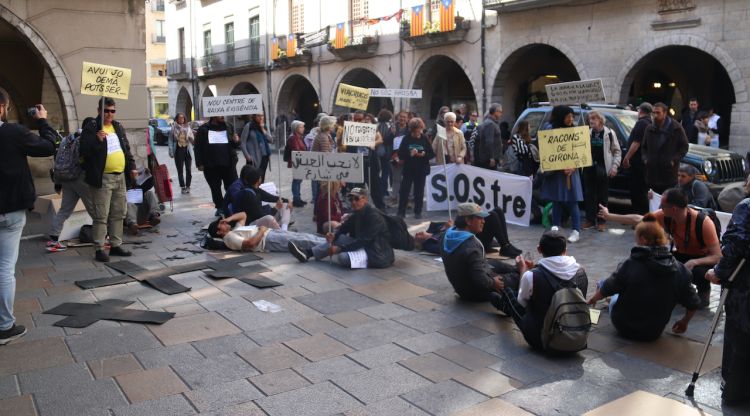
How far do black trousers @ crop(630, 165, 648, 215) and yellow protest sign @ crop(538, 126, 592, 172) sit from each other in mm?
1489

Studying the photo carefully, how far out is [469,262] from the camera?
234 inches

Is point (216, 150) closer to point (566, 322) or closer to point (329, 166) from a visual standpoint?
point (329, 166)

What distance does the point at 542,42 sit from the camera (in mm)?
19516

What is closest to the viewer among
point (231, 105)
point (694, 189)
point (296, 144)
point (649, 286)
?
point (649, 286)

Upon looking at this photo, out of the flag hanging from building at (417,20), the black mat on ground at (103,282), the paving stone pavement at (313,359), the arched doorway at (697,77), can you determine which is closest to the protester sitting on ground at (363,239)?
the paving stone pavement at (313,359)

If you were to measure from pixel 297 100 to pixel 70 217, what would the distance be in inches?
999

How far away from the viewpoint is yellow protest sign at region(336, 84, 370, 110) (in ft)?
38.0

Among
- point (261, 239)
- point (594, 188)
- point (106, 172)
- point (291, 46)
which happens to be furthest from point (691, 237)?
point (291, 46)

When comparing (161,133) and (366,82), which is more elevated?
(366,82)

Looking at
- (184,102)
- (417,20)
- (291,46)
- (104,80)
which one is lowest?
(104,80)

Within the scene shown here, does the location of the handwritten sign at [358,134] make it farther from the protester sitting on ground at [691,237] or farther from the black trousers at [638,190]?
the protester sitting on ground at [691,237]

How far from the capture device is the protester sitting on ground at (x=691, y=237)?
569 cm

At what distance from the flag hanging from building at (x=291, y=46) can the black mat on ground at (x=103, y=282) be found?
23873 millimetres

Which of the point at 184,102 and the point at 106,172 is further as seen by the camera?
the point at 184,102
